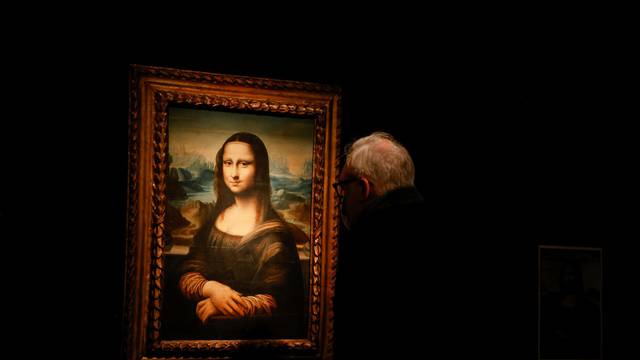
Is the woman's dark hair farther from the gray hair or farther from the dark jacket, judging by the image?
the dark jacket

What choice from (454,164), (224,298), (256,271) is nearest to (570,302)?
(454,164)

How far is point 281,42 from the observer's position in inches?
112

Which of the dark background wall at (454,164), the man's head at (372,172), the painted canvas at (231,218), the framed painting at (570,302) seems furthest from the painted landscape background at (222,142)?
the framed painting at (570,302)

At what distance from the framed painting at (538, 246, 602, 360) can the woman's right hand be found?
1.59 meters

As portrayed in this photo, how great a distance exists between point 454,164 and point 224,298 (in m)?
1.33

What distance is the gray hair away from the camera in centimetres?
238

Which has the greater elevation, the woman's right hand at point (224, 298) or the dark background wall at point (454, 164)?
the dark background wall at point (454, 164)

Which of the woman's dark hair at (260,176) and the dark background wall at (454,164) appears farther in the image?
the woman's dark hair at (260,176)

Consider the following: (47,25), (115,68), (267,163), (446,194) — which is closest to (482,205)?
(446,194)

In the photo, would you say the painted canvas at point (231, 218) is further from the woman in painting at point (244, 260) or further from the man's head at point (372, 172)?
the man's head at point (372, 172)

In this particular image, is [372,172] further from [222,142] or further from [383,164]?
[222,142]

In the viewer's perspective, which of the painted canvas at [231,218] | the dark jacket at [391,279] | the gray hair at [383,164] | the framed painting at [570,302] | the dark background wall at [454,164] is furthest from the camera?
the framed painting at [570,302]

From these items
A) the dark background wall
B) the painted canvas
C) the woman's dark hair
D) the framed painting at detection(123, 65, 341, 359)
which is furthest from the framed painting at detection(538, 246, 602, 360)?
the woman's dark hair

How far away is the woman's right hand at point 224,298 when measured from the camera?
2.69 m
